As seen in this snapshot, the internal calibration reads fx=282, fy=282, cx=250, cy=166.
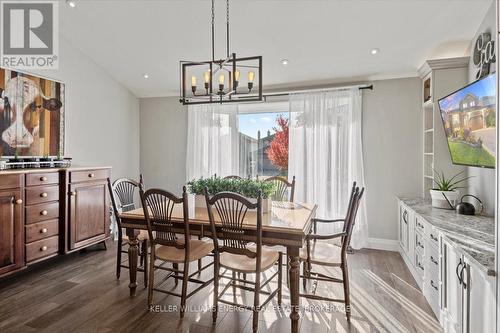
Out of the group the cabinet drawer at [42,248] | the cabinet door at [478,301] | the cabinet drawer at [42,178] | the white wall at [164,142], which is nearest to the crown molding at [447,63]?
the cabinet door at [478,301]

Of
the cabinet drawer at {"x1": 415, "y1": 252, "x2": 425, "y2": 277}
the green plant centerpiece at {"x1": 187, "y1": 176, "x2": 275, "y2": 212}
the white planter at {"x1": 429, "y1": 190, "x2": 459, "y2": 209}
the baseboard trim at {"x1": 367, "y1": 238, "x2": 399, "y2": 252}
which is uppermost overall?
the green plant centerpiece at {"x1": 187, "y1": 176, "x2": 275, "y2": 212}

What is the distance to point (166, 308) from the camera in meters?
2.48

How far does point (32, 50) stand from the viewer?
3.48 m

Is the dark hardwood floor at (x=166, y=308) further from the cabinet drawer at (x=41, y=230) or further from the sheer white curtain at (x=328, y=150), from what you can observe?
the sheer white curtain at (x=328, y=150)

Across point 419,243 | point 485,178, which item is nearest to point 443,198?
point 485,178

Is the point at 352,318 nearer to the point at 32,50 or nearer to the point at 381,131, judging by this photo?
the point at 381,131

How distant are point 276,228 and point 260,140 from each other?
2817 mm

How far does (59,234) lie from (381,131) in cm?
434

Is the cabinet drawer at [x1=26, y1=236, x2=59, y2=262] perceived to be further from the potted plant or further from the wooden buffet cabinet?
the potted plant

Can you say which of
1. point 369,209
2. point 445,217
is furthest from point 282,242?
point 369,209

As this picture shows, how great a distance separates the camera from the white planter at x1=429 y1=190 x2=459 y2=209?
9.62 ft

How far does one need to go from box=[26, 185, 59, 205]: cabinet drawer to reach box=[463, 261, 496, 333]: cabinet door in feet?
12.6

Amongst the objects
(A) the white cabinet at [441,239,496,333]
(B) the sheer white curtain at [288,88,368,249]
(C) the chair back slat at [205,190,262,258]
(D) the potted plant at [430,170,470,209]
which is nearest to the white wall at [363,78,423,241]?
(B) the sheer white curtain at [288,88,368,249]

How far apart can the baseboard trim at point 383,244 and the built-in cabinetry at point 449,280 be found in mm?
723
